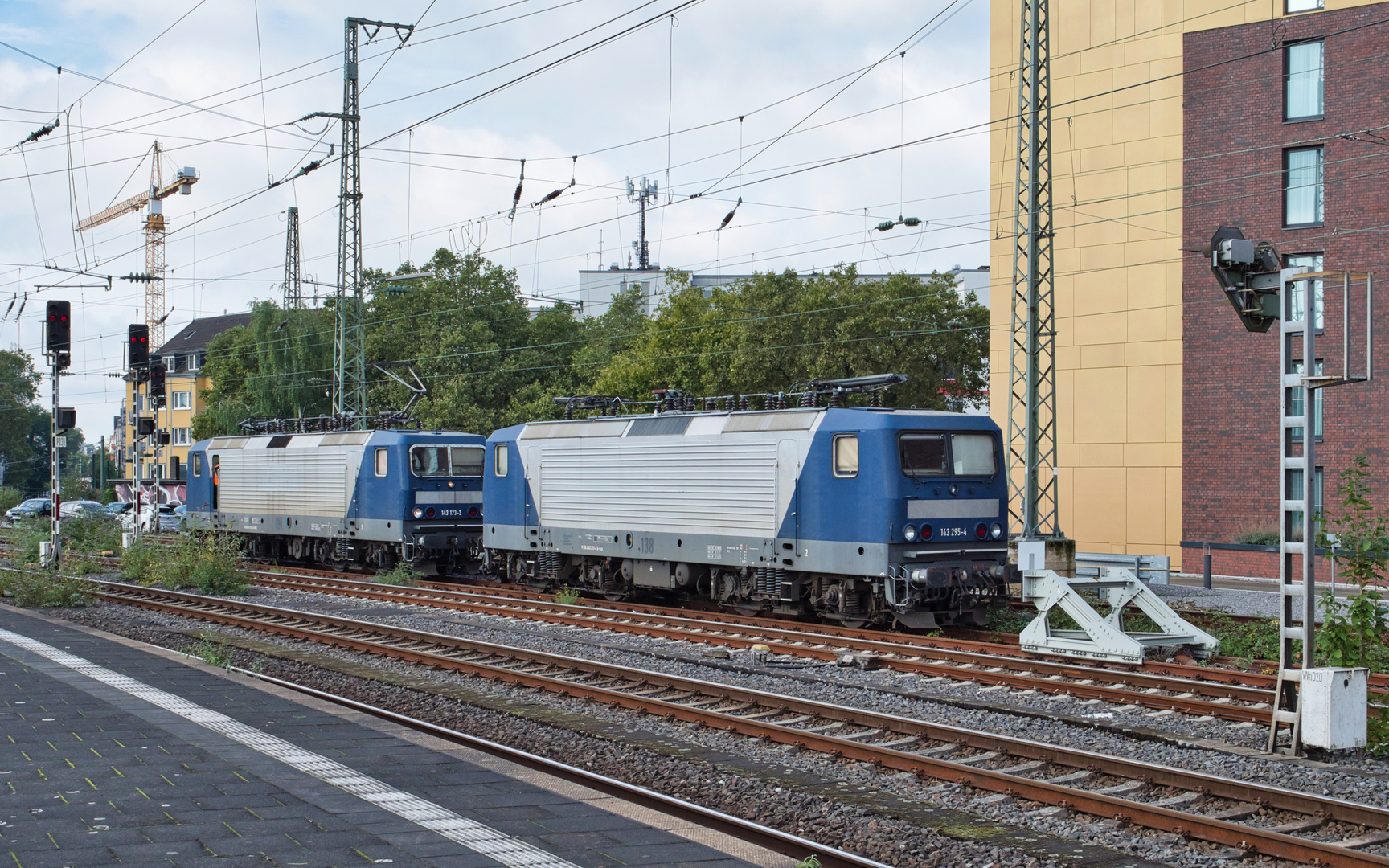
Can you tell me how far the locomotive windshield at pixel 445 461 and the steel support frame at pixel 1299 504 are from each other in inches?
778

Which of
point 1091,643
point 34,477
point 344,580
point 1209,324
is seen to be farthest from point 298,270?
point 34,477

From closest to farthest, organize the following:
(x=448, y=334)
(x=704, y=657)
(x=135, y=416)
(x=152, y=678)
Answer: (x=152, y=678) → (x=704, y=657) → (x=135, y=416) → (x=448, y=334)

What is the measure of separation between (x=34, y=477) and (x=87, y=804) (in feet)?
373

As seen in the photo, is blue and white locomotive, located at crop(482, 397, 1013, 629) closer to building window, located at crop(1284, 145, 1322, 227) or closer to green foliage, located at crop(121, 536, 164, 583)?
green foliage, located at crop(121, 536, 164, 583)

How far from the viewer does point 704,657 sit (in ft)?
49.6

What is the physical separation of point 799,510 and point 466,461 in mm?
11815

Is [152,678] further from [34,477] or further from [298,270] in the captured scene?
[34,477]

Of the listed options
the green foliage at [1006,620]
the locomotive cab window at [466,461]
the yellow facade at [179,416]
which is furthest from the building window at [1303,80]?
the yellow facade at [179,416]

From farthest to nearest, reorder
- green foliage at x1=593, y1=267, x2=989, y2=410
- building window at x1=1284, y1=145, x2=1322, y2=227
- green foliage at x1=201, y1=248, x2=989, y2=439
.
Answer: green foliage at x1=201, y1=248, x2=989, y2=439, green foliage at x1=593, y1=267, x2=989, y2=410, building window at x1=1284, y1=145, x2=1322, y2=227

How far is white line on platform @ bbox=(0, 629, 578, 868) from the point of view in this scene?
6.29 m

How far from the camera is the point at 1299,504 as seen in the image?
9.90 metres

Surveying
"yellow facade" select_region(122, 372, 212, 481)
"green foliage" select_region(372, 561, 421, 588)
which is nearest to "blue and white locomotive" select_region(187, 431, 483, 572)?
"green foliage" select_region(372, 561, 421, 588)

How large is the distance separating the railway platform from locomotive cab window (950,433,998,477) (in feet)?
32.2

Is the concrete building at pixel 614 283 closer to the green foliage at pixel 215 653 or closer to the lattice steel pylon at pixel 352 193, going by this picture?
the lattice steel pylon at pixel 352 193
